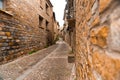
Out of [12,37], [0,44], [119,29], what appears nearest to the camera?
[119,29]

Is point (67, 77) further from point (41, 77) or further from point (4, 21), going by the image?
point (4, 21)

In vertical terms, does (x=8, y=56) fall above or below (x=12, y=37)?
below

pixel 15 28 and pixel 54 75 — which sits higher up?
pixel 15 28

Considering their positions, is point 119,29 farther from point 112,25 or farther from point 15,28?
point 15,28

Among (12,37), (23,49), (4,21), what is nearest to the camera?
(4,21)

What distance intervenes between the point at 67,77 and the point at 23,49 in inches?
147

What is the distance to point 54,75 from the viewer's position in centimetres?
339

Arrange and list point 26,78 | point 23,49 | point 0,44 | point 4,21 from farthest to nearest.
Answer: point 23,49, point 4,21, point 0,44, point 26,78

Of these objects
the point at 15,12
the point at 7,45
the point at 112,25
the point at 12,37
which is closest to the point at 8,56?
the point at 7,45

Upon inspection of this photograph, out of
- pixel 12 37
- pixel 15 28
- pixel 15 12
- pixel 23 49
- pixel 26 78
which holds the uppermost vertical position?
pixel 15 12

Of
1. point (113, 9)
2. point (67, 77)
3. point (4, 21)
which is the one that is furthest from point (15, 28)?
point (113, 9)

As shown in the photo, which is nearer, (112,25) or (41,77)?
(112,25)

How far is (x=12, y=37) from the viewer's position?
17.2ft

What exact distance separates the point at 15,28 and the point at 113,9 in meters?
5.34
